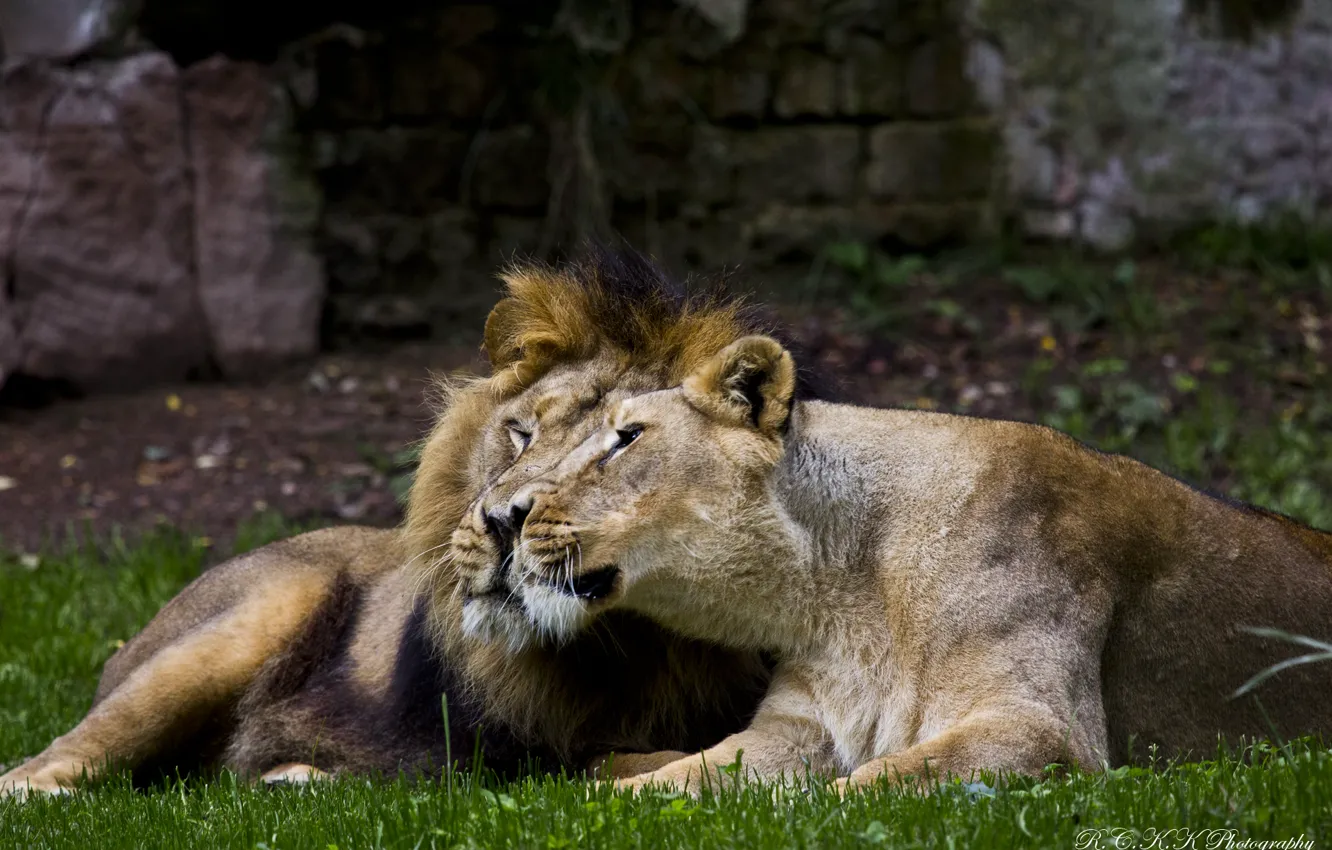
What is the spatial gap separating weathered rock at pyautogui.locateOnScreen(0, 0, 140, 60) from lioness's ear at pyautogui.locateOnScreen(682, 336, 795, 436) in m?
5.71

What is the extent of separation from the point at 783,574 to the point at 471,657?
0.88 m

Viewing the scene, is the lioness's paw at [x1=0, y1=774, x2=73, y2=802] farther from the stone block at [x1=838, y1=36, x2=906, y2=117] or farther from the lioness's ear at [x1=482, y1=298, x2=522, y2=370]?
the stone block at [x1=838, y1=36, x2=906, y2=117]

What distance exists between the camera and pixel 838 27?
925cm

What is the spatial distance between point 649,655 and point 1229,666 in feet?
4.51

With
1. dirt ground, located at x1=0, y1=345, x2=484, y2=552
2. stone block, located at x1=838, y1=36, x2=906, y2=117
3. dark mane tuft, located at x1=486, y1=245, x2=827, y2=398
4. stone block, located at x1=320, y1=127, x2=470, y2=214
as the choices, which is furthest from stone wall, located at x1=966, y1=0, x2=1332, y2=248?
dark mane tuft, located at x1=486, y1=245, x2=827, y2=398

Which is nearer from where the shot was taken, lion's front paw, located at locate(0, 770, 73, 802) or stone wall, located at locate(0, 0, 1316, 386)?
lion's front paw, located at locate(0, 770, 73, 802)

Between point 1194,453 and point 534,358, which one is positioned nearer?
point 534,358

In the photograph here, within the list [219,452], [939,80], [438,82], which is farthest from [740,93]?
[219,452]

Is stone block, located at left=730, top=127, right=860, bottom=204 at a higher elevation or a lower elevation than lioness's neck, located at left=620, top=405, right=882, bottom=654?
higher

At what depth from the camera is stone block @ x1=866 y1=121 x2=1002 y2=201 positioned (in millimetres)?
9328

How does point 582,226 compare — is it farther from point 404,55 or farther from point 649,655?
point 649,655

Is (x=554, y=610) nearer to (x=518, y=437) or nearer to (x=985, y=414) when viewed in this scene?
(x=518, y=437)

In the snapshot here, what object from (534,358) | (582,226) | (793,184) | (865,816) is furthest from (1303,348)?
(865,816)

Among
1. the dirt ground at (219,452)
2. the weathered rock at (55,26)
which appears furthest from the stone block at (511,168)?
the weathered rock at (55,26)
